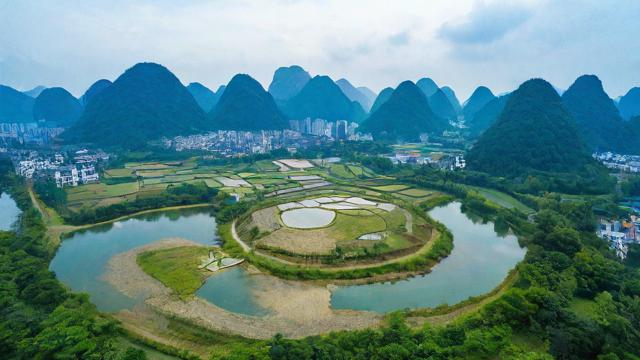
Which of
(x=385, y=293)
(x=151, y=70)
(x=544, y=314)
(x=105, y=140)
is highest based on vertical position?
(x=151, y=70)

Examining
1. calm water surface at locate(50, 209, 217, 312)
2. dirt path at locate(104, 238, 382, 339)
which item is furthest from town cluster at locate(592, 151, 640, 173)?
calm water surface at locate(50, 209, 217, 312)

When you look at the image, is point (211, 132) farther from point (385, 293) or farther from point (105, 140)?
point (385, 293)

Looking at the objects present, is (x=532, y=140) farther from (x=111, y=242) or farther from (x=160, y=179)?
(x=111, y=242)

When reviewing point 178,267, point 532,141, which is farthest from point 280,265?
point 532,141

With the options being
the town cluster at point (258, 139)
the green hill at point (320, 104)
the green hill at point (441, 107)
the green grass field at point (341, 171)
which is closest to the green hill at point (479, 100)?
the green hill at point (441, 107)

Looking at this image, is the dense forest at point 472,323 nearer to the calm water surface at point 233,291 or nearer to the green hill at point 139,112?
the calm water surface at point 233,291

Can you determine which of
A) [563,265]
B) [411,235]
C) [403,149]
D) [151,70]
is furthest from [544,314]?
[151,70]

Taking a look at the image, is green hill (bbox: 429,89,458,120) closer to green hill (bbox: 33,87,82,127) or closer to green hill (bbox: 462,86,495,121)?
green hill (bbox: 462,86,495,121)
